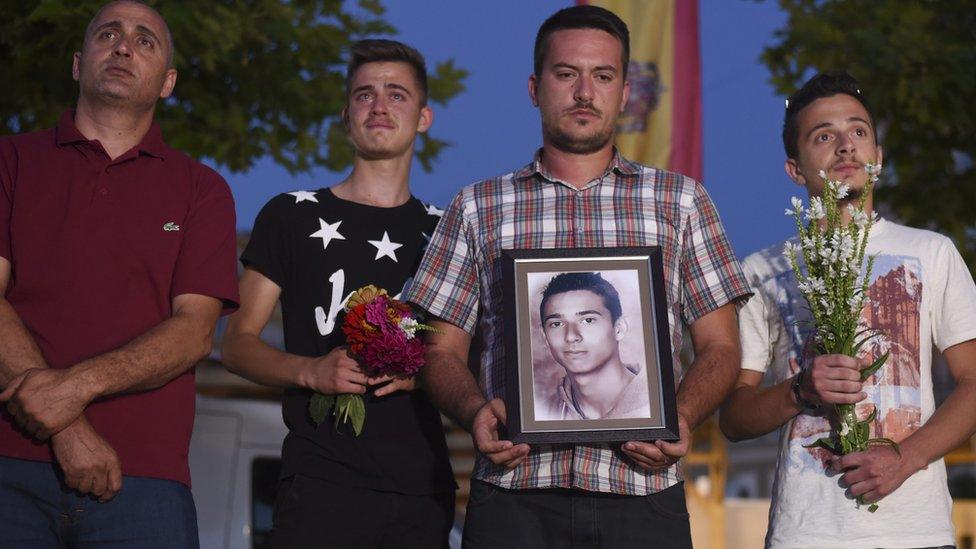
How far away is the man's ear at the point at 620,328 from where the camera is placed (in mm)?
4004

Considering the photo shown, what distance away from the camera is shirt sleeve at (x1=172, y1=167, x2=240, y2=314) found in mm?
4273

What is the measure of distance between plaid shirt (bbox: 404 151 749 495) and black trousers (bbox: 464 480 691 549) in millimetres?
124

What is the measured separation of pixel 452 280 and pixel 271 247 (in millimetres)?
887

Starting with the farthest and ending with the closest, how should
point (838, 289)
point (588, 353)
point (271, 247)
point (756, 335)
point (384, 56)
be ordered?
point (384, 56), point (271, 247), point (756, 335), point (838, 289), point (588, 353)

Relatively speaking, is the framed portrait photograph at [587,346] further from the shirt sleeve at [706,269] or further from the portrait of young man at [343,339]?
the portrait of young man at [343,339]

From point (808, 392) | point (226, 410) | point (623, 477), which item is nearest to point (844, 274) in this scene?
point (808, 392)

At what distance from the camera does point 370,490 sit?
4.61 m

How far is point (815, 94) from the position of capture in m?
4.82

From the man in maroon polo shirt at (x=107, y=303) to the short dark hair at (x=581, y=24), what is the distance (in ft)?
3.97

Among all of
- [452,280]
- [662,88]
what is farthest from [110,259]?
[662,88]

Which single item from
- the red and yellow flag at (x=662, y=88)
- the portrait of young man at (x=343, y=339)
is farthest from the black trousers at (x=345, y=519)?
the red and yellow flag at (x=662, y=88)

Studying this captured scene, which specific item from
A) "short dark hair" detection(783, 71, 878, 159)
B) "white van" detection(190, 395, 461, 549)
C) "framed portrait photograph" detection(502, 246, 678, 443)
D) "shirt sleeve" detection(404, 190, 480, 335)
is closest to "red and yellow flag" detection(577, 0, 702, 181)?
"white van" detection(190, 395, 461, 549)

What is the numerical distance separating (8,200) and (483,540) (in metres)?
1.88

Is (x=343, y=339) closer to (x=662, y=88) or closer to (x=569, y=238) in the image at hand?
(x=569, y=238)
